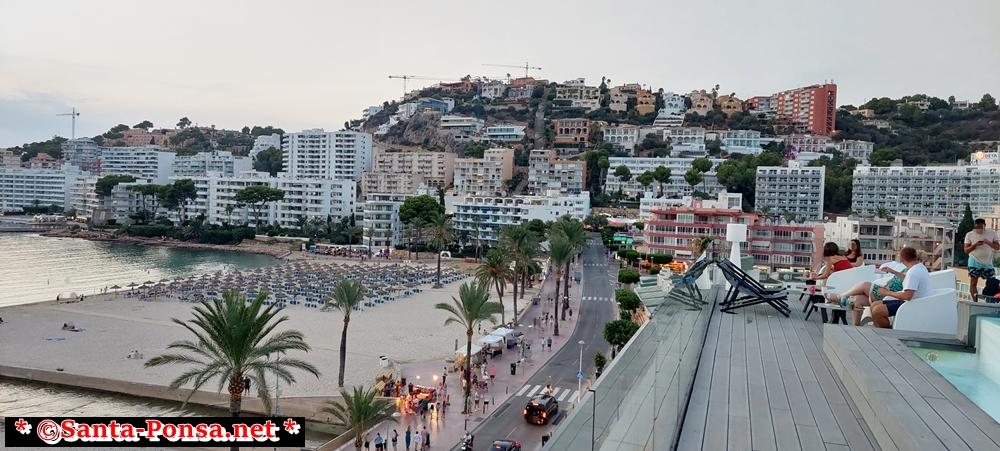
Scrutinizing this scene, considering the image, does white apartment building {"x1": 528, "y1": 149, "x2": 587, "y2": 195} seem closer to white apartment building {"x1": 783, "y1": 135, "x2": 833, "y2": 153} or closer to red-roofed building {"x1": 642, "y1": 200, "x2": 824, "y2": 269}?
white apartment building {"x1": 783, "y1": 135, "x2": 833, "y2": 153}

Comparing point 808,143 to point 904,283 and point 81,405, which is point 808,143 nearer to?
point 81,405

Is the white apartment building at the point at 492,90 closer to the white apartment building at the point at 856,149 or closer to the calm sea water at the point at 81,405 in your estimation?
the white apartment building at the point at 856,149

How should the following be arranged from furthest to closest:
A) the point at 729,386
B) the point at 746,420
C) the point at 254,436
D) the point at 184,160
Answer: the point at 184,160, the point at 254,436, the point at 729,386, the point at 746,420

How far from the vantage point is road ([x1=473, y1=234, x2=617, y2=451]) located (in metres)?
17.5

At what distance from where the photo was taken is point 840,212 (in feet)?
237

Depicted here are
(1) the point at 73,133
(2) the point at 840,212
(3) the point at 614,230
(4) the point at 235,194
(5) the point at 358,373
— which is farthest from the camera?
(1) the point at 73,133

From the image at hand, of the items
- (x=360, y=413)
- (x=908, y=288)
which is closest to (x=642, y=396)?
(x=908, y=288)

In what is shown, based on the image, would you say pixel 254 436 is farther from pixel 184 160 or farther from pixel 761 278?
pixel 184 160

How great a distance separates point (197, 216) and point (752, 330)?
90.4m

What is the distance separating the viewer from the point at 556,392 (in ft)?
70.0

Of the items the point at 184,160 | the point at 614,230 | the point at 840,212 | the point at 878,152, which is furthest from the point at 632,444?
the point at 184,160

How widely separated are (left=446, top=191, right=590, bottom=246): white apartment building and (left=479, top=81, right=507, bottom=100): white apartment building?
78483 mm

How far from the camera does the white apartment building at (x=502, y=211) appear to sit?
2621 inches

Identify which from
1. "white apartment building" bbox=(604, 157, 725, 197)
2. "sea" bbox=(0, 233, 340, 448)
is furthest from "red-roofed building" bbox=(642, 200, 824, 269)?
"white apartment building" bbox=(604, 157, 725, 197)
